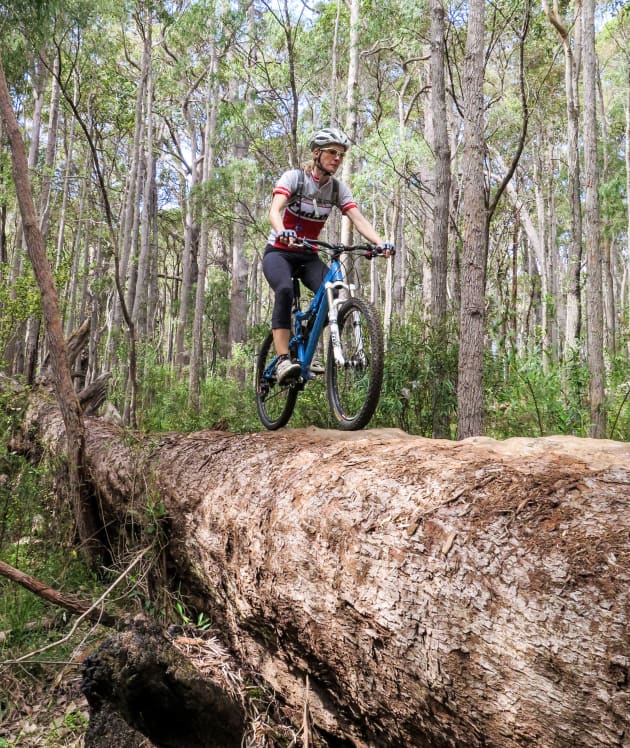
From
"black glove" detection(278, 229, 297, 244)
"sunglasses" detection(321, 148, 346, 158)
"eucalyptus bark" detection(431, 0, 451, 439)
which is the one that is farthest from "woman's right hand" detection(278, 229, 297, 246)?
"eucalyptus bark" detection(431, 0, 451, 439)

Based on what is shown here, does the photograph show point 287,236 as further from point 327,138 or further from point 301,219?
point 327,138

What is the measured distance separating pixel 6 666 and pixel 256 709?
4.60 feet

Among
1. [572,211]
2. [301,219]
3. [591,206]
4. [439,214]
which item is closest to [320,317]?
[301,219]

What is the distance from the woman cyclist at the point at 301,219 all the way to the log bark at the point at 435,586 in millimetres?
1744

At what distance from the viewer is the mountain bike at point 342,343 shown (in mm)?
3680

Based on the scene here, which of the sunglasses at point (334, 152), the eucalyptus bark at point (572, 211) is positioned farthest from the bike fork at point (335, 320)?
the eucalyptus bark at point (572, 211)

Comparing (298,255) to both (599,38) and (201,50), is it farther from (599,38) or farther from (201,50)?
(599,38)

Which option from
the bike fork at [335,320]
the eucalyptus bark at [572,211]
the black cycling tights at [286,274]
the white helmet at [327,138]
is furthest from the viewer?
the eucalyptus bark at [572,211]

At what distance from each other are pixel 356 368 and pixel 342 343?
0.21m

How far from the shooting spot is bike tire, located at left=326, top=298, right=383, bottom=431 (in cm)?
363

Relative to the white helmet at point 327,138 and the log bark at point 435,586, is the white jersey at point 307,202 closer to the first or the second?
the white helmet at point 327,138

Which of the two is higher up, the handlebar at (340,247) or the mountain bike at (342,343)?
the handlebar at (340,247)

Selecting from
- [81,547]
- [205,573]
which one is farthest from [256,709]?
[81,547]

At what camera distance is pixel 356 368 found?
13.0 ft
